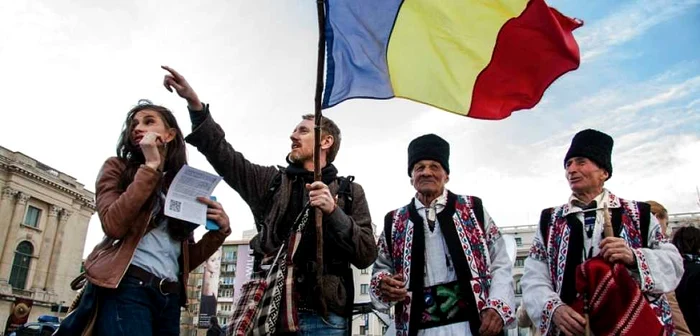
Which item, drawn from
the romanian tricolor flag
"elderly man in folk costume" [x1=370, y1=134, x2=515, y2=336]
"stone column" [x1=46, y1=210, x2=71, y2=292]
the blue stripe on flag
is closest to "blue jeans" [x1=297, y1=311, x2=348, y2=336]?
"elderly man in folk costume" [x1=370, y1=134, x2=515, y2=336]

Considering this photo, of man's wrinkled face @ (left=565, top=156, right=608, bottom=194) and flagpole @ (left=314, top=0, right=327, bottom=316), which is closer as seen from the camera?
flagpole @ (left=314, top=0, right=327, bottom=316)

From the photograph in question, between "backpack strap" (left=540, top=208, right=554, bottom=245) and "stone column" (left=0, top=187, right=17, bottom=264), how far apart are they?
45424 millimetres

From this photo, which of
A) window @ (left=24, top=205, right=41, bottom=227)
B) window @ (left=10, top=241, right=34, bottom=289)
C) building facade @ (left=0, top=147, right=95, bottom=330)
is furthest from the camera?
window @ (left=24, top=205, right=41, bottom=227)

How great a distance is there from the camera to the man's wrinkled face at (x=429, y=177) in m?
3.57

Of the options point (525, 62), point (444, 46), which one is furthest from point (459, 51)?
point (525, 62)

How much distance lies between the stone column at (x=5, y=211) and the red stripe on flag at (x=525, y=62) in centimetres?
4526

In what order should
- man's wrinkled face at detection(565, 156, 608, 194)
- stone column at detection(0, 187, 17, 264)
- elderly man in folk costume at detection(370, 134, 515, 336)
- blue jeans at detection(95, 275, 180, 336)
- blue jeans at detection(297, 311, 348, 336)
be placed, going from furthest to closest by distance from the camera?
stone column at detection(0, 187, 17, 264) < man's wrinkled face at detection(565, 156, 608, 194) < elderly man in folk costume at detection(370, 134, 515, 336) < blue jeans at detection(297, 311, 348, 336) < blue jeans at detection(95, 275, 180, 336)

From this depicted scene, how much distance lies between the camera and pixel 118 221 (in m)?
2.45

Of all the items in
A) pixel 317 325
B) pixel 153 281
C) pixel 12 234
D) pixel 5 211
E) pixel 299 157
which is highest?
pixel 5 211

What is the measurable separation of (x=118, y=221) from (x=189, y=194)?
42cm

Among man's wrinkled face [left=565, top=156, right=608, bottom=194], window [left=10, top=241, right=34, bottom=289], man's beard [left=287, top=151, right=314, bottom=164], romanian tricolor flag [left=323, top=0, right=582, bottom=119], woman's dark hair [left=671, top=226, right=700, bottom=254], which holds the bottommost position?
woman's dark hair [left=671, top=226, right=700, bottom=254]

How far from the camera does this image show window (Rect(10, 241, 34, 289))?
39.0 meters

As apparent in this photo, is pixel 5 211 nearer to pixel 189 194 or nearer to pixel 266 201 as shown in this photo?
pixel 266 201

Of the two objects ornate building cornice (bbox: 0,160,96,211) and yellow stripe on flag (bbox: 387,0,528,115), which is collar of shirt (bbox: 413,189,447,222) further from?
ornate building cornice (bbox: 0,160,96,211)
